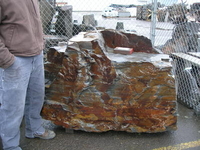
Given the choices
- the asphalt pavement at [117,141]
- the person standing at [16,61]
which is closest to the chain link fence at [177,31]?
the asphalt pavement at [117,141]

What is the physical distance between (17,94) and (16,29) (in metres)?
0.64

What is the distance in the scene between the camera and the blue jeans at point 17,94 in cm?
213

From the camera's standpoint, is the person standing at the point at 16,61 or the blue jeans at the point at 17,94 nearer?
the person standing at the point at 16,61

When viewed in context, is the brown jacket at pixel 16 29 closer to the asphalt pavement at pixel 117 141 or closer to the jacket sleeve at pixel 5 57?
the jacket sleeve at pixel 5 57

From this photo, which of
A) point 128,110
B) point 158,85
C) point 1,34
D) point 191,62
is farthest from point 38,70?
point 191,62

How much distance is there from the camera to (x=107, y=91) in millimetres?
2723

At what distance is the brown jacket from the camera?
1.95m

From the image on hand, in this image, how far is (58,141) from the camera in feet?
9.31

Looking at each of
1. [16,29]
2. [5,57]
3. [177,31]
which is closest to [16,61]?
[5,57]

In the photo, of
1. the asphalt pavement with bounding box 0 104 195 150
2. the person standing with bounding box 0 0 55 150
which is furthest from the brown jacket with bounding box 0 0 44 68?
the asphalt pavement with bounding box 0 104 195 150

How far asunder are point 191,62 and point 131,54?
121 cm

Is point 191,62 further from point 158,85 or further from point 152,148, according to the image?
point 152,148

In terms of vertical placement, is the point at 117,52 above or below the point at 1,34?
below

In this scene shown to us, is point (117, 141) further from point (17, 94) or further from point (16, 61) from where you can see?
point (16, 61)
